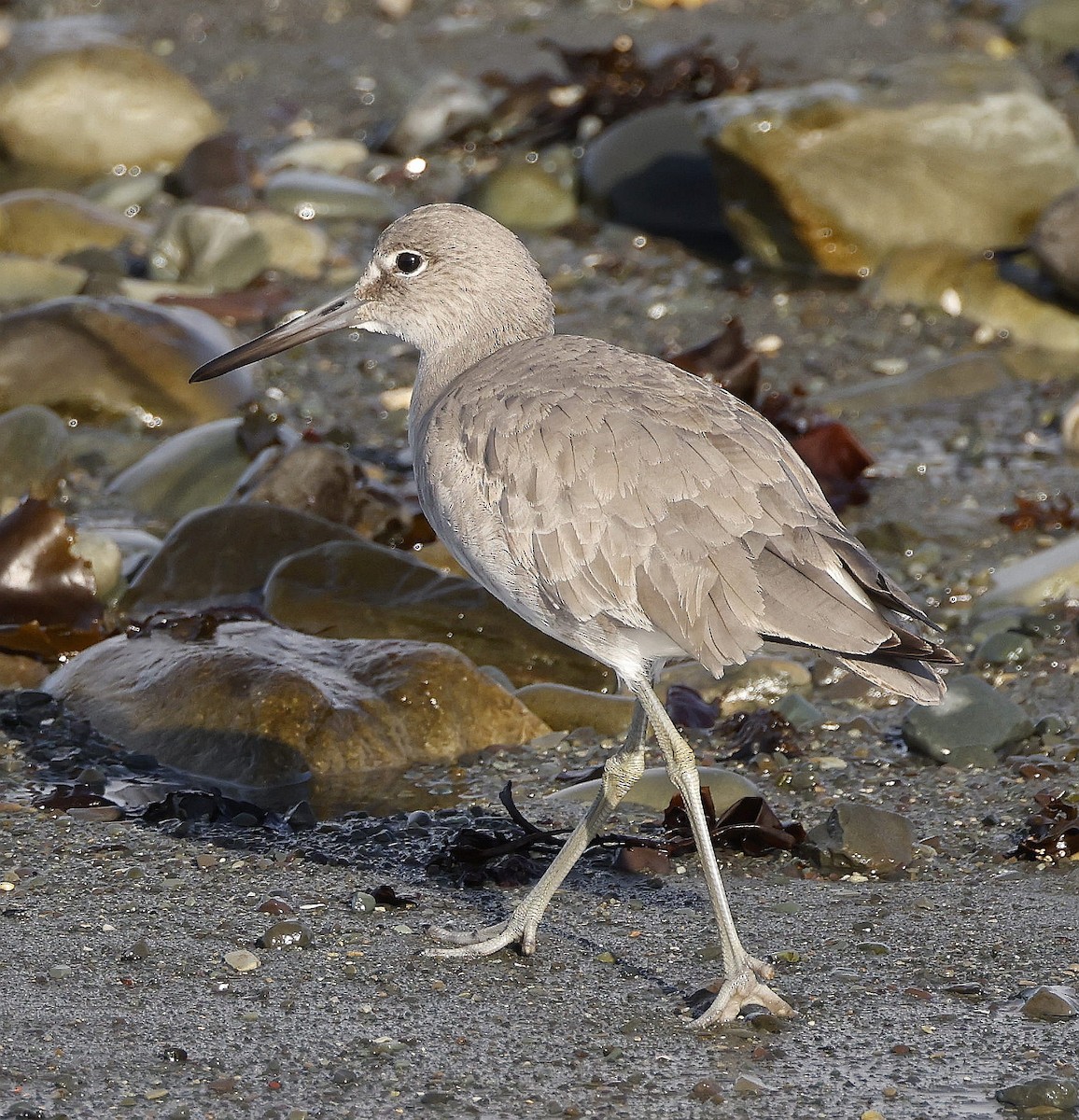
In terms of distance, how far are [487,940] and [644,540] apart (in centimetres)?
105

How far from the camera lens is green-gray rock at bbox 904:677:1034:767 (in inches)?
204

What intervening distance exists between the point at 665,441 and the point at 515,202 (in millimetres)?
6205

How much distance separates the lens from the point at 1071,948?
4031mm

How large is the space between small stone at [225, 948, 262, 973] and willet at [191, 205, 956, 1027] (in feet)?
1.47

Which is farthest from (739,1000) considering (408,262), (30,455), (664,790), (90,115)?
(90,115)

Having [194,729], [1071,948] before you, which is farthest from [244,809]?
[1071,948]

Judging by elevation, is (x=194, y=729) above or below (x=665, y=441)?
below

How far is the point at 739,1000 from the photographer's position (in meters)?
3.71

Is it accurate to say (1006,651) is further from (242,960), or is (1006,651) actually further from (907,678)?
(242,960)

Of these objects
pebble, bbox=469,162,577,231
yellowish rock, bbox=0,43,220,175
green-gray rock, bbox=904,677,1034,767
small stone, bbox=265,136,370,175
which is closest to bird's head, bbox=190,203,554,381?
green-gray rock, bbox=904,677,1034,767

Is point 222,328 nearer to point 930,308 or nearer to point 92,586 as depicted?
point 92,586

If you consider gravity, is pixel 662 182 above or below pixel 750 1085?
below

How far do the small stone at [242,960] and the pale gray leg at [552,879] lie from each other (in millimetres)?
410

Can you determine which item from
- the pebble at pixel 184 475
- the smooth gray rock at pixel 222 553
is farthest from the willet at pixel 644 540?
the pebble at pixel 184 475
